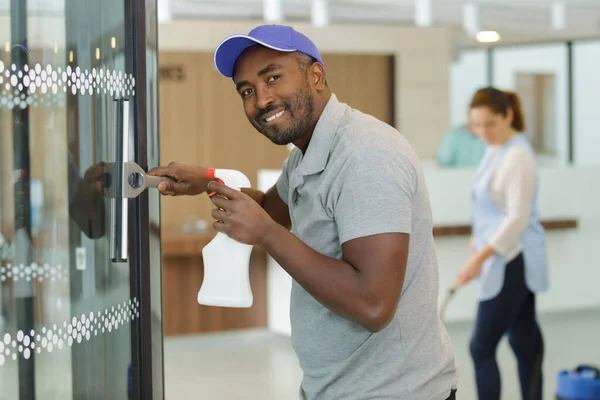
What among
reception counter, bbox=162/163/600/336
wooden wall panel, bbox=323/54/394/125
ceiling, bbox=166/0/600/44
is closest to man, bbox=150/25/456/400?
reception counter, bbox=162/163/600/336

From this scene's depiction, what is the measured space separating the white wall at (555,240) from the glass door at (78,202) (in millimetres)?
4481

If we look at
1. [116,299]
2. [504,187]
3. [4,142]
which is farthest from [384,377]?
[504,187]

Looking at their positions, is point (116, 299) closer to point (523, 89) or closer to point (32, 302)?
point (32, 302)

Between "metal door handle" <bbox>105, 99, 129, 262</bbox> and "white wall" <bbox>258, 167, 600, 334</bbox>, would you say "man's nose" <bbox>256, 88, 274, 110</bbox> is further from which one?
"white wall" <bbox>258, 167, 600, 334</bbox>

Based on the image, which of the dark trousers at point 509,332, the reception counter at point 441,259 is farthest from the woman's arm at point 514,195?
the reception counter at point 441,259

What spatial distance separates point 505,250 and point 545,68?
824 centimetres

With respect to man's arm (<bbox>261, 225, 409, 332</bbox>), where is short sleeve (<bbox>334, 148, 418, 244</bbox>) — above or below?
above

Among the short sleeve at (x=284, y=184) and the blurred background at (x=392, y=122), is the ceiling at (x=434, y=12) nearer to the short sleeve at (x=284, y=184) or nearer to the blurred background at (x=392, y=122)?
the blurred background at (x=392, y=122)

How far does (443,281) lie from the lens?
6.21 metres

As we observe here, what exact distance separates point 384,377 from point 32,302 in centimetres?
60

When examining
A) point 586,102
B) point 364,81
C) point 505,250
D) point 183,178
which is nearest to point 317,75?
point 183,178

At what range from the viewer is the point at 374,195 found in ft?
4.56

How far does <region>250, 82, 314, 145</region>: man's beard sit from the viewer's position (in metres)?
1.51

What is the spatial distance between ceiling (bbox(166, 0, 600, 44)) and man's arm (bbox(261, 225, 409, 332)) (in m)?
6.11
